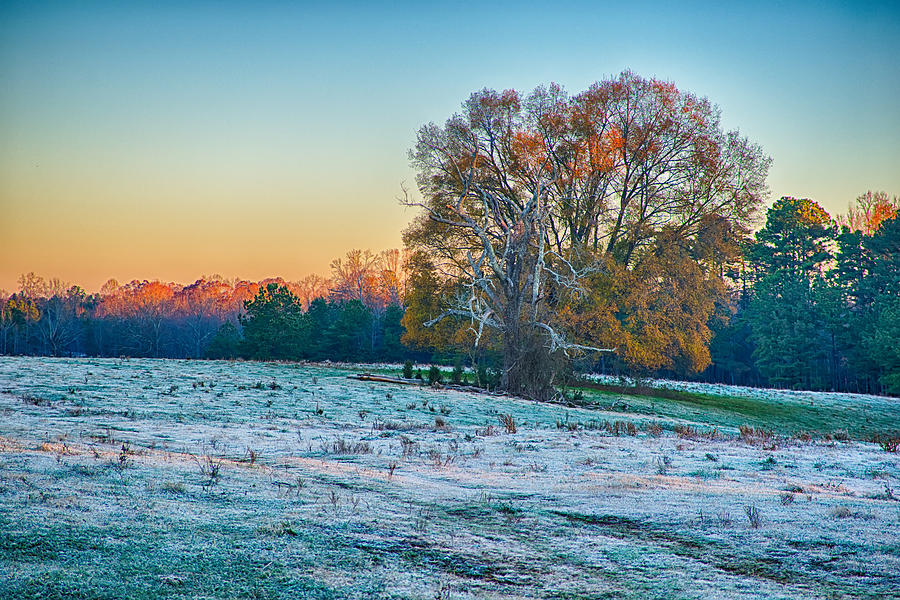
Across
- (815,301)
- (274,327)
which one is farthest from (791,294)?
(274,327)

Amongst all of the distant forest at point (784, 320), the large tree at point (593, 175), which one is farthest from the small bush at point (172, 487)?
the distant forest at point (784, 320)

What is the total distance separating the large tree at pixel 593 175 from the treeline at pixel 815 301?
17.5 metres

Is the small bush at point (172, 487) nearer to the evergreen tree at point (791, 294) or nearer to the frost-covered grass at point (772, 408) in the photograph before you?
the frost-covered grass at point (772, 408)

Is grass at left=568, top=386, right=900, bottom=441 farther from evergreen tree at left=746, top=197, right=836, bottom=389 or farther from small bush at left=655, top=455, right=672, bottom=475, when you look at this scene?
evergreen tree at left=746, top=197, right=836, bottom=389

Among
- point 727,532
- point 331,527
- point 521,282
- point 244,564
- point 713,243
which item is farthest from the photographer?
point 713,243

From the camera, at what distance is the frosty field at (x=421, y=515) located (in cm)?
370

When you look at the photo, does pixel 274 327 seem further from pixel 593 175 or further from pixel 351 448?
pixel 351 448

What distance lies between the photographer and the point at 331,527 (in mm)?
4598

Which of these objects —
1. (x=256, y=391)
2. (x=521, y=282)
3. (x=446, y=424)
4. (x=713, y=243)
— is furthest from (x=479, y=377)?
(x=713, y=243)

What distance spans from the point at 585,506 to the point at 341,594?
3026mm

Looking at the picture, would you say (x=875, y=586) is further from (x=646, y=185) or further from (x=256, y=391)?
(x=646, y=185)

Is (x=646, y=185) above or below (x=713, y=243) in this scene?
above

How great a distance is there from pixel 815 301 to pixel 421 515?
54559 mm

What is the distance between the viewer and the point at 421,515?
5.21m
